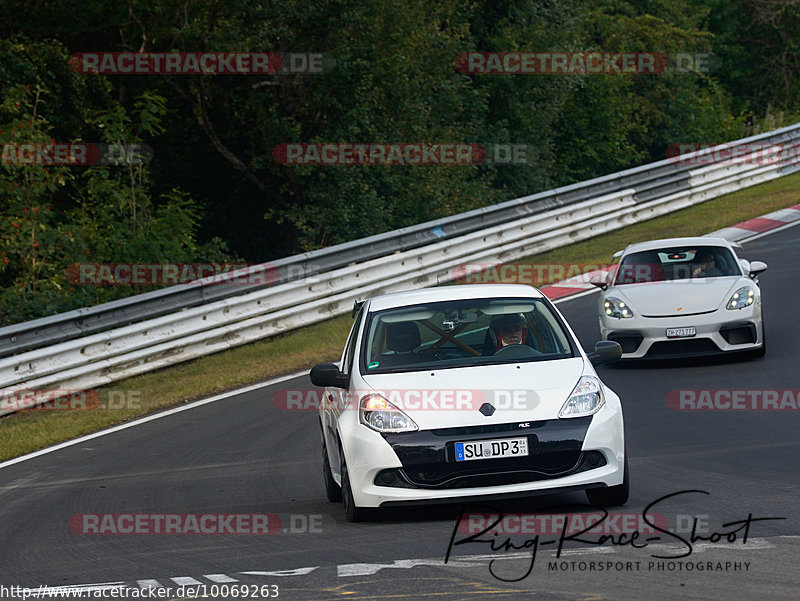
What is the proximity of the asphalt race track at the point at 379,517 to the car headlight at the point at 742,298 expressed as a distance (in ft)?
2.12

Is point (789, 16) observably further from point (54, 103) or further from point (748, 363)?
point (748, 363)

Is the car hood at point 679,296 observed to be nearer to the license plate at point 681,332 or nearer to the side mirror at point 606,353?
the license plate at point 681,332

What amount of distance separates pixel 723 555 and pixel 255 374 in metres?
10.4

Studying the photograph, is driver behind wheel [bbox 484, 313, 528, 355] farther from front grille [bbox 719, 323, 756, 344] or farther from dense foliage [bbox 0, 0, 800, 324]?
dense foliage [bbox 0, 0, 800, 324]

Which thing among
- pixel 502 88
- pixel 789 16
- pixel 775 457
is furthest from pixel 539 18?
Result: pixel 775 457

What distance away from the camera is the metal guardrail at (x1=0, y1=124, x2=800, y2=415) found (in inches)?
623

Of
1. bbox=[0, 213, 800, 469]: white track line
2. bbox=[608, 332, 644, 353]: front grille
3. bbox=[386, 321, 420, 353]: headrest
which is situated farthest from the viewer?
bbox=[608, 332, 644, 353]: front grille

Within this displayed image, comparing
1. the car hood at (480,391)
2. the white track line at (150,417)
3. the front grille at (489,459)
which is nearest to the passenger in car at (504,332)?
the car hood at (480,391)

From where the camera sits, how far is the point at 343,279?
1942 cm

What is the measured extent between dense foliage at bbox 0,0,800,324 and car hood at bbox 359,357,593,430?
42.2 feet

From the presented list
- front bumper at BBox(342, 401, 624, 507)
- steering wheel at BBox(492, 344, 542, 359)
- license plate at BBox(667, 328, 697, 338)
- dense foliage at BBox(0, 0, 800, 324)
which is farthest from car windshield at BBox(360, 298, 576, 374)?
dense foliage at BBox(0, 0, 800, 324)

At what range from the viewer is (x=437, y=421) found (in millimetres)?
7324

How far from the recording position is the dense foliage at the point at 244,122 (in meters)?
23.5

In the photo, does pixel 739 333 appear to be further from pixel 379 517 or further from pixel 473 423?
pixel 473 423
